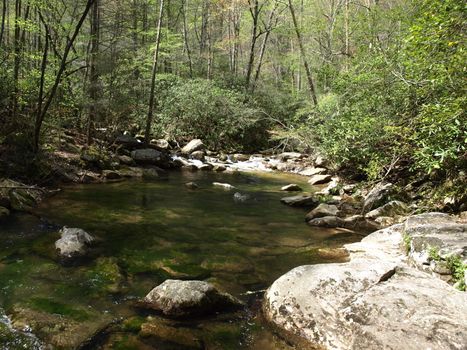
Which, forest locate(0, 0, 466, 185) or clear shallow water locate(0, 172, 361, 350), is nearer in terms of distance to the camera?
clear shallow water locate(0, 172, 361, 350)

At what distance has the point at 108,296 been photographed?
448 centimetres

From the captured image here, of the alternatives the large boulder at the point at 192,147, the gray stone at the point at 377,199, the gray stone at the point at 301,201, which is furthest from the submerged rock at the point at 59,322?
the large boulder at the point at 192,147

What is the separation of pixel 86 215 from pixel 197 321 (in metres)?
4.74

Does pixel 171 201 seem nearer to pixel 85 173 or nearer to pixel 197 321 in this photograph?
pixel 85 173

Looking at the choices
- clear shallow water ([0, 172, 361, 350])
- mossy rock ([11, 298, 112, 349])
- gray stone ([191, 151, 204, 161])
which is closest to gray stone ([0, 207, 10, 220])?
clear shallow water ([0, 172, 361, 350])

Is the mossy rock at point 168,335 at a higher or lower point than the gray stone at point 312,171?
lower

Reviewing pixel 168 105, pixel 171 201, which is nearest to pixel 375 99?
pixel 171 201

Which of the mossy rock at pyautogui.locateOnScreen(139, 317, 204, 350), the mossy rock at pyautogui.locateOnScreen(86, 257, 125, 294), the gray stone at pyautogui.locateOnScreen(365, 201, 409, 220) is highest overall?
the gray stone at pyautogui.locateOnScreen(365, 201, 409, 220)

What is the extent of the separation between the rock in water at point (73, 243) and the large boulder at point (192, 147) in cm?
1230

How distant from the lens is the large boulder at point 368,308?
324cm

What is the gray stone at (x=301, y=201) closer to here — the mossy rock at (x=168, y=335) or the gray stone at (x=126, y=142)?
the mossy rock at (x=168, y=335)

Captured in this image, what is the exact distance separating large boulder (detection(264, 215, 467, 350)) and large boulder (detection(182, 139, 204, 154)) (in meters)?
14.2

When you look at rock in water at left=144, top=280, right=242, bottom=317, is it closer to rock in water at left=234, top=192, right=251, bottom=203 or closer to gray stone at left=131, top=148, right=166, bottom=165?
rock in water at left=234, top=192, right=251, bottom=203

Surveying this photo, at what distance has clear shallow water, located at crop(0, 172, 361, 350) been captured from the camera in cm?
400
